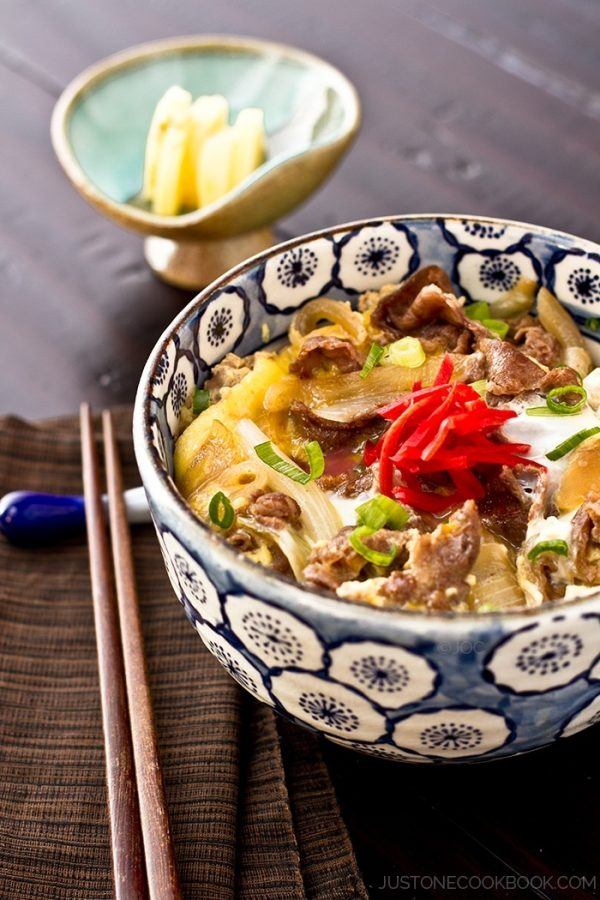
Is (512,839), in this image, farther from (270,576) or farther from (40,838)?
(40,838)

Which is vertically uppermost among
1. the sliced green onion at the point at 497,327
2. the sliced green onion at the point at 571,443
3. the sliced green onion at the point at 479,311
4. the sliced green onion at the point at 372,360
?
the sliced green onion at the point at 479,311

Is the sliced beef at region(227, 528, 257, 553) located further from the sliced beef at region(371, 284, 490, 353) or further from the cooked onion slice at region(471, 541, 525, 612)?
the sliced beef at region(371, 284, 490, 353)

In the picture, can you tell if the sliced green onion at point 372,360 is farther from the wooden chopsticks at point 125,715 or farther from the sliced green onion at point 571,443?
the wooden chopsticks at point 125,715

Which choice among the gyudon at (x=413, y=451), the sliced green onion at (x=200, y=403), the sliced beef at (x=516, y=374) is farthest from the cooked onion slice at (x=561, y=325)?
the sliced green onion at (x=200, y=403)

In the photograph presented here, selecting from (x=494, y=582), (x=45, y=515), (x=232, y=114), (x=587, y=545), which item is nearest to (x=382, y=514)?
(x=494, y=582)

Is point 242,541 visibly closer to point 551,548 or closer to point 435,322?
point 551,548

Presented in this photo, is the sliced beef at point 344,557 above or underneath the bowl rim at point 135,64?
underneath

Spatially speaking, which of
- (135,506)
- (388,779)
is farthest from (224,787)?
(135,506)
